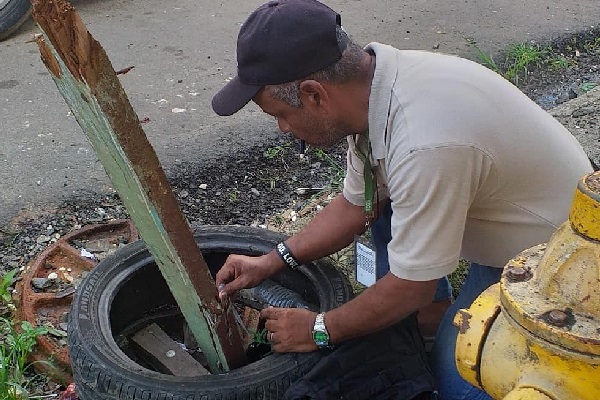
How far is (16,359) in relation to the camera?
9.09ft

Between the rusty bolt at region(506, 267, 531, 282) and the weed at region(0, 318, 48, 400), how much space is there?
1.98 metres

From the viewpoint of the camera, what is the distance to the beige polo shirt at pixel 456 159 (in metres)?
2.00

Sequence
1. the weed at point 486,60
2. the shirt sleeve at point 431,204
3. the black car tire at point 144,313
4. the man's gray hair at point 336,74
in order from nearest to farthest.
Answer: the shirt sleeve at point 431,204 < the man's gray hair at point 336,74 < the black car tire at point 144,313 < the weed at point 486,60

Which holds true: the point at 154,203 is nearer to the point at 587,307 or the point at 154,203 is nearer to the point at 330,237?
the point at 330,237

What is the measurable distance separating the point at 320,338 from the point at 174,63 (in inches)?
142

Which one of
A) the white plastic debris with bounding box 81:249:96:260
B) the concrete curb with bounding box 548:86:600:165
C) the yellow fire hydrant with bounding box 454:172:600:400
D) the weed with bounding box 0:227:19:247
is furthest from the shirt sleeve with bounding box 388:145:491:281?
the concrete curb with bounding box 548:86:600:165

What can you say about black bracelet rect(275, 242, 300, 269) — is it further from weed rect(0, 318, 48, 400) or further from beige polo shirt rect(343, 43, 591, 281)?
weed rect(0, 318, 48, 400)

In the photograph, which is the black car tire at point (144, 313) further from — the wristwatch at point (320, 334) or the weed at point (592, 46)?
the weed at point (592, 46)

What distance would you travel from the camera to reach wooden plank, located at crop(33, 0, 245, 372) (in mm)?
1713

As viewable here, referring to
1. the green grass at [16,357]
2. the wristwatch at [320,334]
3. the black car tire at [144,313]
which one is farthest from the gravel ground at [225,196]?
the wristwatch at [320,334]

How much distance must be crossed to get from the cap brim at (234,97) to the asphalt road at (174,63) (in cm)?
186

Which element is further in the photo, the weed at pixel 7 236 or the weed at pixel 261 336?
the weed at pixel 7 236

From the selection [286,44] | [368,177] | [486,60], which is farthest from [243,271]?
[486,60]

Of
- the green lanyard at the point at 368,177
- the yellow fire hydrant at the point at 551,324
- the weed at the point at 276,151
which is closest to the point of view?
the yellow fire hydrant at the point at 551,324
